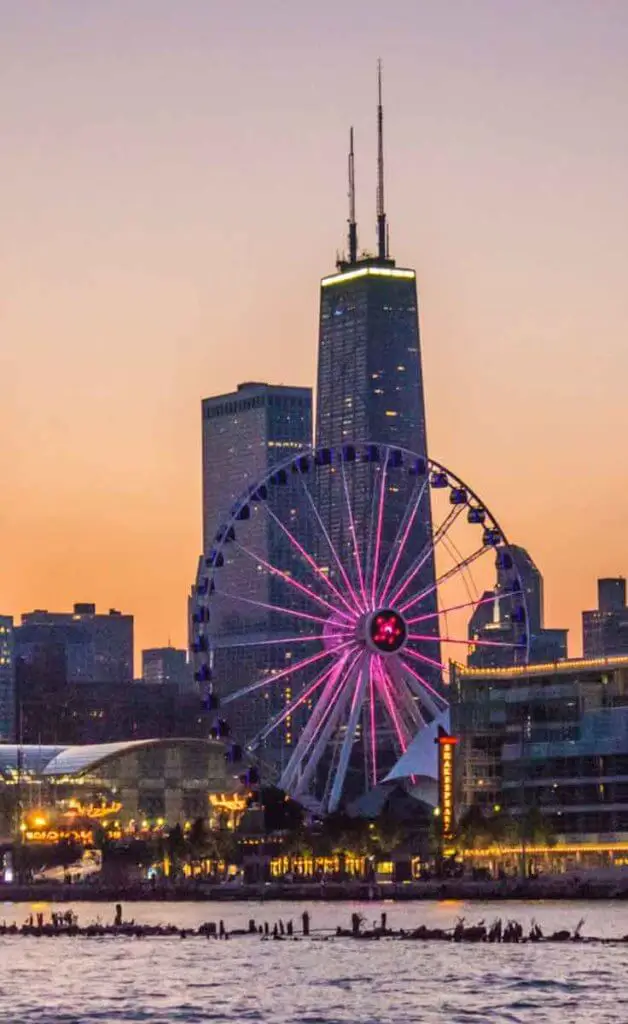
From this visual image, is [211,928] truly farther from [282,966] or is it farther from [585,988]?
[585,988]

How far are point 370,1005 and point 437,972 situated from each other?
15943 mm

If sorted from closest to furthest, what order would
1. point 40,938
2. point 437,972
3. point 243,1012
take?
point 243,1012
point 437,972
point 40,938

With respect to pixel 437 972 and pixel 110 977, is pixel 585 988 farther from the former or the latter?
pixel 110 977

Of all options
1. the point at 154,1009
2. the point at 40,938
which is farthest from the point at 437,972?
the point at 40,938

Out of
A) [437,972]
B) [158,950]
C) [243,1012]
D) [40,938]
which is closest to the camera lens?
[243,1012]

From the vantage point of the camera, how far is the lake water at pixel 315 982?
5408 inches

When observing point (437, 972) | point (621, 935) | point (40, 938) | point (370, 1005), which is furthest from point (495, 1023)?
point (40, 938)

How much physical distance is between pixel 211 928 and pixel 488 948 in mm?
23178

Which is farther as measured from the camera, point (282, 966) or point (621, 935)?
point (621, 935)

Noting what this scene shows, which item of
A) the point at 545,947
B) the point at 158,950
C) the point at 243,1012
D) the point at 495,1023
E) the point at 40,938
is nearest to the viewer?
the point at 495,1023

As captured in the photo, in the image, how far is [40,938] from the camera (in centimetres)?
19800

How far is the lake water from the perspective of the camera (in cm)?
13738

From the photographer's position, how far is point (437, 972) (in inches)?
6176

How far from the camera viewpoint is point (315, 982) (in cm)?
15362
